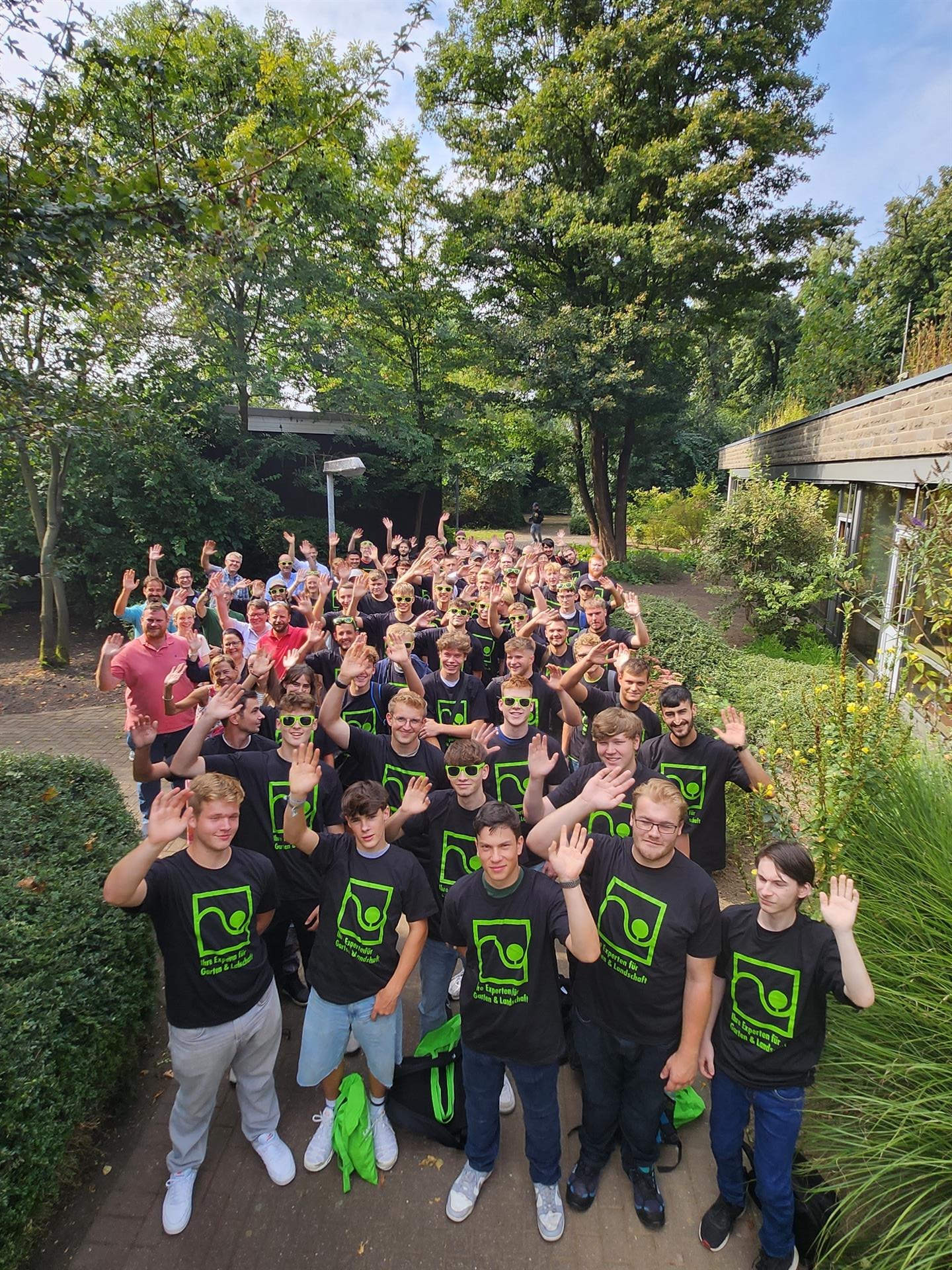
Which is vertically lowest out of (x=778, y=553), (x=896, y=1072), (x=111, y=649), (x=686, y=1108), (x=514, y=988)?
(x=686, y=1108)

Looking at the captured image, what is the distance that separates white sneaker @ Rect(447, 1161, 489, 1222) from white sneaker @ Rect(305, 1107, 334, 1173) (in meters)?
0.58

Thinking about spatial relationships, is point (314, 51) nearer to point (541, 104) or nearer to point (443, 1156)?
point (541, 104)

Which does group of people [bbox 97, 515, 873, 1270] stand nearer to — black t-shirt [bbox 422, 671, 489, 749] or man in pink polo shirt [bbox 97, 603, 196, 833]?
black t-shirt [bbox 422, 671, 489, 749]

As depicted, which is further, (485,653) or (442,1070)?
(485,653)

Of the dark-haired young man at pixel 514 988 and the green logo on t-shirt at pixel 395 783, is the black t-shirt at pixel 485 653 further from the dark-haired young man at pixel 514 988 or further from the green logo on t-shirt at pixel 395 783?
the dark-haired young man at pixel 514 988

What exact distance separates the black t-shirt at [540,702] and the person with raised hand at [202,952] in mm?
2267

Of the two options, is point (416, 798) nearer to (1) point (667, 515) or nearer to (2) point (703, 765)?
(2) point (703, 765)

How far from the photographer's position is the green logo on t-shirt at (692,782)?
3.89m

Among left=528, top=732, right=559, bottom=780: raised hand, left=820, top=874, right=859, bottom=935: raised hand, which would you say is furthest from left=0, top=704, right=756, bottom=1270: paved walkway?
left=528, top=732, right=559, bottom=780: raised hand

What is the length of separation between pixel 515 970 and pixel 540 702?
224cm

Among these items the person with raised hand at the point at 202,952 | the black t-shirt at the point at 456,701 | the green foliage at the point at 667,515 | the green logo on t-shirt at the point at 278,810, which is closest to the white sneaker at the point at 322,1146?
the person with raised hand at the point at 202,952

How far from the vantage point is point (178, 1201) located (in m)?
2.86

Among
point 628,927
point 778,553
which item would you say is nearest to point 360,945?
point 628,927

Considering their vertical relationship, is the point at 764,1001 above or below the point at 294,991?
above
